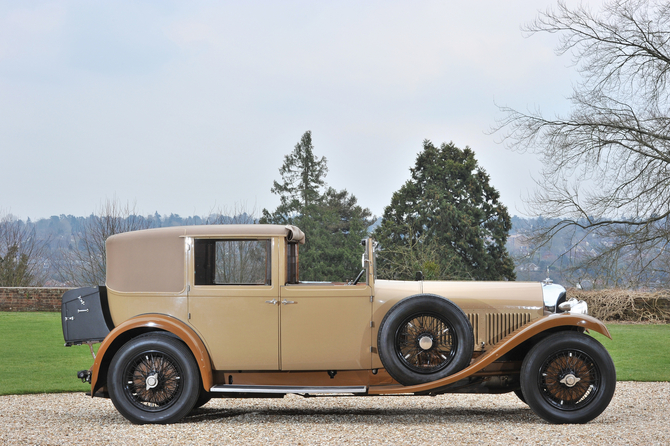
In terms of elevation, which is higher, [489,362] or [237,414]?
[489,362]

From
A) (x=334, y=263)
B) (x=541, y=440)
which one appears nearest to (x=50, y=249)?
(x=334, y=263)

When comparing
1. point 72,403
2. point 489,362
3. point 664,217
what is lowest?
point 72,403

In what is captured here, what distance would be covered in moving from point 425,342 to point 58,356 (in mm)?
8740

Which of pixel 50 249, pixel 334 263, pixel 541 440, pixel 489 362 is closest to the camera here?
pixel 541 440

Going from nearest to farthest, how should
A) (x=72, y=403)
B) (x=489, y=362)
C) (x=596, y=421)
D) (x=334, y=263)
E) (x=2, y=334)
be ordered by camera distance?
(x=489, y=362), (x=596, y=421), (x=72, y=403), (x=2, y=334), (x=334, y=263)

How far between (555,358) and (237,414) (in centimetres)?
339

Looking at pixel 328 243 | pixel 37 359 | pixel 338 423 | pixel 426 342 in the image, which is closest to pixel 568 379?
pixel 426 342

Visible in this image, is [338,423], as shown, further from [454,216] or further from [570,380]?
[454,216]

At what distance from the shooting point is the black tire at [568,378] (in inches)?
227

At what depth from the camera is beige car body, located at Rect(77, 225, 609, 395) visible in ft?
19.5

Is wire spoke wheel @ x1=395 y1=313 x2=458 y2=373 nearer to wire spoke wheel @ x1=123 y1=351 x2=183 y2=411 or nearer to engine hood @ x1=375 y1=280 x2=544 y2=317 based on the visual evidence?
engine hood @ x1=375 y1=280 x2=544 y2=317

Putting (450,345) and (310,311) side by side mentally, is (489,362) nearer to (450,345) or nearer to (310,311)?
Answer: (450,345)

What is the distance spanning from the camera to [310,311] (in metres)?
5.95

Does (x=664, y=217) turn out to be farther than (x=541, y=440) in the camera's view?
Yes
